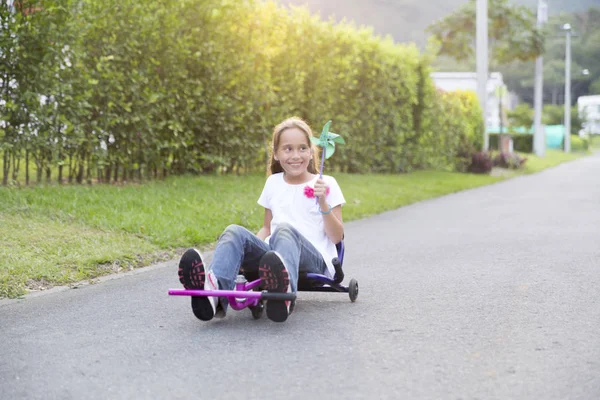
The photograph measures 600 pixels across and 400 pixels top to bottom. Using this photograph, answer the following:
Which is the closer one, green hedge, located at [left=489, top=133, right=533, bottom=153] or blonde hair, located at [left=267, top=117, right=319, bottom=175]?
blonde hair, located at [left=267, top=117, right=319, bottom=175]

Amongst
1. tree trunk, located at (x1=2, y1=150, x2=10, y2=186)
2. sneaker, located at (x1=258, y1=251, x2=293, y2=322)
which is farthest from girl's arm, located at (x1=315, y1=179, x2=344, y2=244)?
tree trunk, located at (x1=2, y1=150, x2=10, y2=186)

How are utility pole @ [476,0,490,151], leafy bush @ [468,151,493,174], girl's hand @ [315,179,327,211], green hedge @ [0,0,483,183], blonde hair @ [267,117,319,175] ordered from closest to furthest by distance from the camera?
girl's hand @ [315,179,327,211] → blonde hair @ [267,117,319,175] → green hedge @ [0,0,483,183] → leafy bush @ [468,151,493,174] → utility pole @ [476,0,490,151]

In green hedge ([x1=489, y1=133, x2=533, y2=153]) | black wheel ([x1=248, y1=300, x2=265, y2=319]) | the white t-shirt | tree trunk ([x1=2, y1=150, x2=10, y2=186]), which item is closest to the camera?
black wheel ([x1=248, y1=300, x2=265, y2=319])

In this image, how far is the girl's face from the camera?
548 cm

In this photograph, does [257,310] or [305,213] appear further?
[305,213]

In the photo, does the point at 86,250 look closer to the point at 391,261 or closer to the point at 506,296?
the point at 391,261

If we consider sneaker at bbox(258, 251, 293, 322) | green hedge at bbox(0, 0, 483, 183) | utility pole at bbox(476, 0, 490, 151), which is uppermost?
utility pole at bbox(476, 0, 490, 151)

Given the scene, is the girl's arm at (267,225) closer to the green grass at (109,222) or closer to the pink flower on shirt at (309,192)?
the pink flower on shirt at (309,192)

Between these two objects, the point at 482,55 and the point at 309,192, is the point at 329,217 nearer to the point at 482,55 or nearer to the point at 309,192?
the point at 309,192

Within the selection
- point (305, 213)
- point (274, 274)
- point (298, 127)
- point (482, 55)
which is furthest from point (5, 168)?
point (482, 55)

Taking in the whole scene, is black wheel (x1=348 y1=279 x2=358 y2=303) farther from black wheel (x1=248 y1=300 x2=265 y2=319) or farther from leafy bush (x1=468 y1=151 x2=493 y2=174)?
leafy bush (x1=468 y1=151 x2=493 y2=174)

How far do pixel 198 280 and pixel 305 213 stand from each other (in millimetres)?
969

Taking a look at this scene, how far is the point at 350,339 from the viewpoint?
458 centimetres

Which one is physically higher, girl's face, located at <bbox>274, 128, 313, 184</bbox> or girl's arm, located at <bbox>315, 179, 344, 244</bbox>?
girl's face, located at <bbox>274, 128, 313, 184</bbox>
